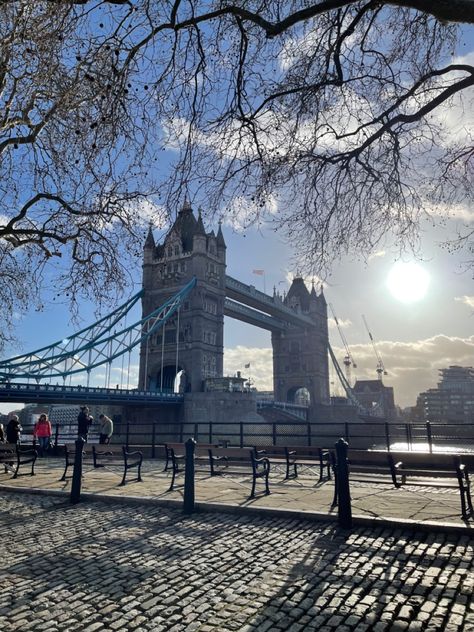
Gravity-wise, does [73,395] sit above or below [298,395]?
below

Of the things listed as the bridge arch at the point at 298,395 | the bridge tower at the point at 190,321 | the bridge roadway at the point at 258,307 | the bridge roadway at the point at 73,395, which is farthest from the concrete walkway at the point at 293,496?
the bridge arch at the point at 298,395

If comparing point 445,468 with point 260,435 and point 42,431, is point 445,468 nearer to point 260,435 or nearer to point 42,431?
point 260,435

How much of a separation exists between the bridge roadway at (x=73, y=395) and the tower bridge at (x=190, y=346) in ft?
0.23

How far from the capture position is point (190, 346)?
162ft

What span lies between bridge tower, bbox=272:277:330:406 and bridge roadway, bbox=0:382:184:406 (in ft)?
134

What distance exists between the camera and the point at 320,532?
514 centimetres

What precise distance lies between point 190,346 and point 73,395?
56.3 ft

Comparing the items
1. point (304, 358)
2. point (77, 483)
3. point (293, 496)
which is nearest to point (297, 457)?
point (293, 496)

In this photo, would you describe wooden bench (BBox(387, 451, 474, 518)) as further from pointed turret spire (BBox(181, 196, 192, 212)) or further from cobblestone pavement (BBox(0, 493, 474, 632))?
pointed turret spire (BBox(181, 196, 192, 212))

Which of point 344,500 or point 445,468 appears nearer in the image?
point 344,500

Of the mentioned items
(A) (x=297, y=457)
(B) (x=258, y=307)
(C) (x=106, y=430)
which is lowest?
(A) (x=297, y=457)

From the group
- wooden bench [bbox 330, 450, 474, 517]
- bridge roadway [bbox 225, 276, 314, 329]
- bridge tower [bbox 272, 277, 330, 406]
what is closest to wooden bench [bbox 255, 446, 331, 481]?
wooden bench [bbox 330, 450, 474, 517]

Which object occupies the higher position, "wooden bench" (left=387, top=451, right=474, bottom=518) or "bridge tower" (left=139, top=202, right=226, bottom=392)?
"bridge tower" (left=139, top=202, right=226, bottom=392)

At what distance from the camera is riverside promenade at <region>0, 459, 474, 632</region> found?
3131mm
